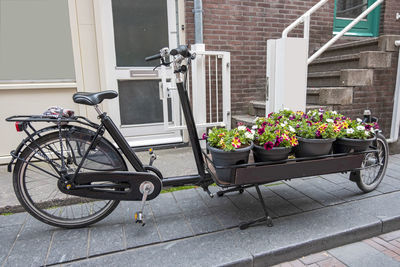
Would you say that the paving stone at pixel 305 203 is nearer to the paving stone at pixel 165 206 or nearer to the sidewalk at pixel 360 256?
the sidewalk at pixel 360 256

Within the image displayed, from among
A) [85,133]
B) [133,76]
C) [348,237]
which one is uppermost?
[133,76]

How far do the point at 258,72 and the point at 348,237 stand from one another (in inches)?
Result: 122

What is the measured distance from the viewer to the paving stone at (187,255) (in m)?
1.91

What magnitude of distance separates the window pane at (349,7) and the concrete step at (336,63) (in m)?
1.59

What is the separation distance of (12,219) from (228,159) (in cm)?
199

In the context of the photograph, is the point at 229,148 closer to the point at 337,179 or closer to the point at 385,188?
the point at 337,179

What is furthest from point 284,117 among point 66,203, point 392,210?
point 66,203

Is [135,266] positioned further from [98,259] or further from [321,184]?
[321,184]

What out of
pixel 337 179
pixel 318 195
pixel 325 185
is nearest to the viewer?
pixel 318 195

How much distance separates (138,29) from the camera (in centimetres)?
408

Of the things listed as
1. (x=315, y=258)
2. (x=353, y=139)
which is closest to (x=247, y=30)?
(x=353, y=139)

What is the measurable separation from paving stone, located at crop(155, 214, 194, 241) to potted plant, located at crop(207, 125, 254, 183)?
1.72ft

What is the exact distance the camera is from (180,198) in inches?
112

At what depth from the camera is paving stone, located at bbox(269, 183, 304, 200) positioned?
2883mm
